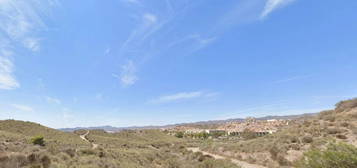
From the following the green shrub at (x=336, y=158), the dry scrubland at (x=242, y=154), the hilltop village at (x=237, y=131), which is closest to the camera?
the green shrub at (x=336, y=158)

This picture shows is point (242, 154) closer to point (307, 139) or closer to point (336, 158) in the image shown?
point (307, 139)

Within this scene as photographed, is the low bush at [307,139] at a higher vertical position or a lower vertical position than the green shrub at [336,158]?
lower

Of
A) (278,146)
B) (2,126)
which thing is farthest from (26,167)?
(2,126)

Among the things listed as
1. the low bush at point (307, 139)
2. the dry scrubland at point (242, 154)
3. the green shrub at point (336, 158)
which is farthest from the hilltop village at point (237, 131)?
the green shrub at point (336, 158)

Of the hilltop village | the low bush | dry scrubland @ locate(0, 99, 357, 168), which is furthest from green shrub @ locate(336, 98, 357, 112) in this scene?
the hilltop village

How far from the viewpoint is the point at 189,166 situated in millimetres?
14500

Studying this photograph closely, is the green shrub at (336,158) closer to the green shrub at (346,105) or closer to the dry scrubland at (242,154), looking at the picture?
the dry scrubland at (242,154)

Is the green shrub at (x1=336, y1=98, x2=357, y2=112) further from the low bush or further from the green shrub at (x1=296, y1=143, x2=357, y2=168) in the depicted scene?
the green shrub at (x1=296, y1=143, x2=357, y2=168)

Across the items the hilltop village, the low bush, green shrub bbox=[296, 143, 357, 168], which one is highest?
green shrub bbox=[296, 143, 357, 168]

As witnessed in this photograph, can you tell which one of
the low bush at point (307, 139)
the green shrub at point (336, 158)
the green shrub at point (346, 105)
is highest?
the green shrub at point (346, 105)

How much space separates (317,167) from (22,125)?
68044 millimetres

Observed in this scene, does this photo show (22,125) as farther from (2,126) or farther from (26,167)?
(26,167)

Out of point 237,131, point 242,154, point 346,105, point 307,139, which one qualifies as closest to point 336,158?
point 307,139

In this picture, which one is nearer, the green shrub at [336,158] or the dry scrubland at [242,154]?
the green shrub at [336,158]
